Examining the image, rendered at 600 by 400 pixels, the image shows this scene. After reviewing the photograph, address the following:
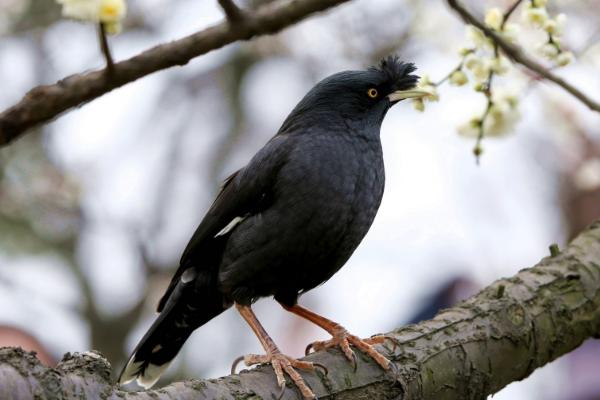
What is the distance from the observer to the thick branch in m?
2.53

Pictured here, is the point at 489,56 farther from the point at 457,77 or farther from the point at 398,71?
the point at 398,71

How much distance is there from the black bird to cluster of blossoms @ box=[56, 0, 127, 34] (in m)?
1.63

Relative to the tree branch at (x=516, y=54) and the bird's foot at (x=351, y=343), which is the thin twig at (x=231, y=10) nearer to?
the tree branch at (x=516, y=54)

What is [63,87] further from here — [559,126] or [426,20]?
[559,126]

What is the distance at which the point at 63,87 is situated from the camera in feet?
8.57

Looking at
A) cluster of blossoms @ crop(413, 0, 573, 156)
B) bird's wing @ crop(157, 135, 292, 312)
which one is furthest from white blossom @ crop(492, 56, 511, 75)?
bird's wing @ crop(157, 135, 292, 312)

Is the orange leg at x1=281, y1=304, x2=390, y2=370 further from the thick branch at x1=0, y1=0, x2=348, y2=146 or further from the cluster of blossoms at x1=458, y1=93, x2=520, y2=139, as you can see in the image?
the thick branch at x1=0, y1=0, x2=348, y2=146

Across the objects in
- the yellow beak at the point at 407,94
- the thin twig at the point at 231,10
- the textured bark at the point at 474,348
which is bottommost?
the textured bark at the point at 474,348

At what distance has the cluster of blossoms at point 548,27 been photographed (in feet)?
12.2

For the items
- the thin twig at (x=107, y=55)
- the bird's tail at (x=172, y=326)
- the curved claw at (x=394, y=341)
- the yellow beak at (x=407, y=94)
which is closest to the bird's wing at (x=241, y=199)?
the bird's tail at (x=172, y=326)

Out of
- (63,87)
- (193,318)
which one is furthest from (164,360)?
(63,87)

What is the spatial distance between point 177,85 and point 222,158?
115 cm

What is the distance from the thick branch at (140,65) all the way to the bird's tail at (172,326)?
2097 millimetres

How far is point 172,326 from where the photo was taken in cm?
500
